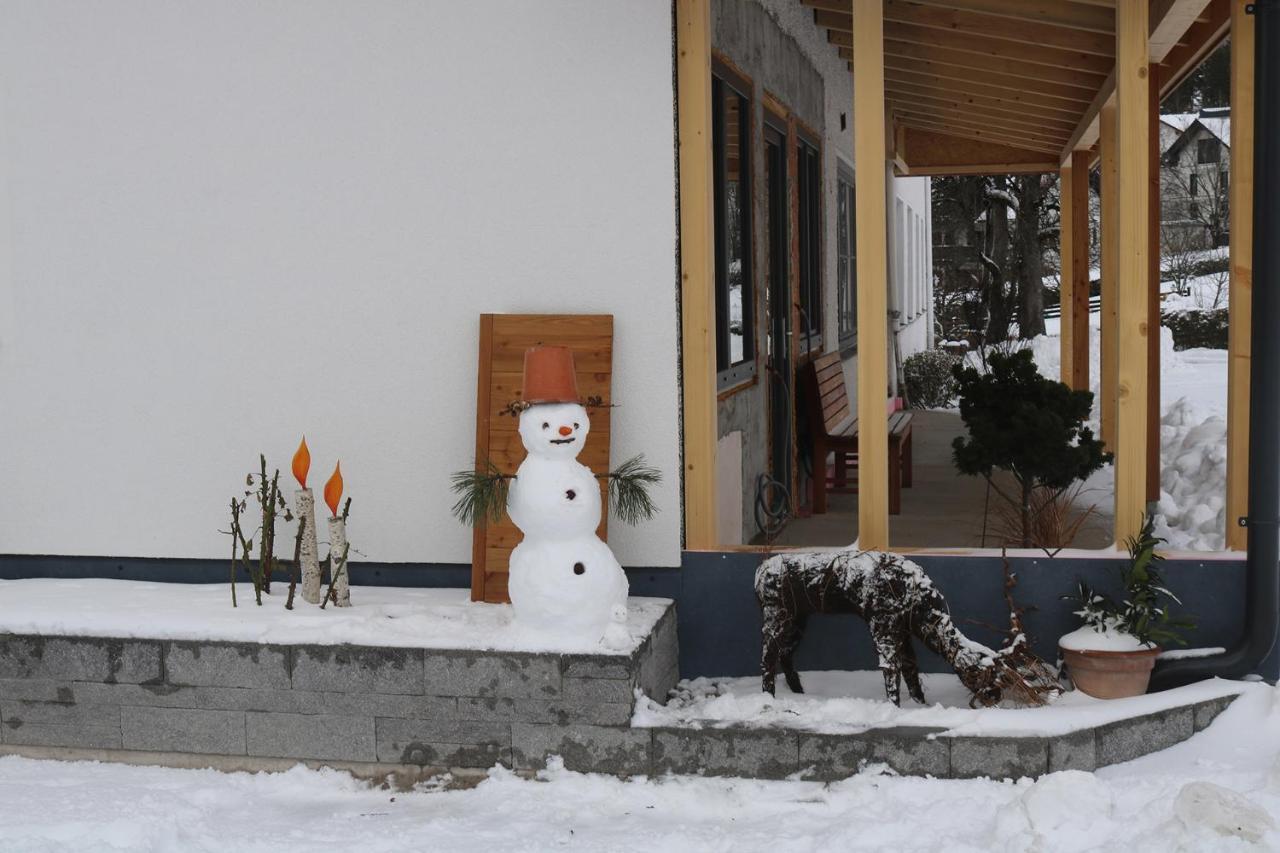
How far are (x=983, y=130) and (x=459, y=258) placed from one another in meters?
7.88

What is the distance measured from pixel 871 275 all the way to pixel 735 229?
2.24m

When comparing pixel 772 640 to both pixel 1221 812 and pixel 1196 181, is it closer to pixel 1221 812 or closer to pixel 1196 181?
pixel 1221 812

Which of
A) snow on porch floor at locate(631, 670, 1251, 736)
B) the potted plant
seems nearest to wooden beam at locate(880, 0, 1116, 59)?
the potted plant

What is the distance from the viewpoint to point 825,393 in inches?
342

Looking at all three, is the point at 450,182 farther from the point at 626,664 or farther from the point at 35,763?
the point at 35,763

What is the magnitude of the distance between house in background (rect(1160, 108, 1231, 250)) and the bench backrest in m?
20.7

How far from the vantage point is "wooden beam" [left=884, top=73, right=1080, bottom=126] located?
9705 mm

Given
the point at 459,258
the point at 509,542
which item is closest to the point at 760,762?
the point at 509,542

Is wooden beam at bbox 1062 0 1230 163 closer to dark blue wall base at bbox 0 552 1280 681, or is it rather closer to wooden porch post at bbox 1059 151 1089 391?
wooden porch post at bbox 1059 151 1089 391

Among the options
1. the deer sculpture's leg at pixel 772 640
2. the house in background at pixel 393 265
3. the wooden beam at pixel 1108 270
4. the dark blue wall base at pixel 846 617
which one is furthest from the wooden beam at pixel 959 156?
the deer sculpture's leg at pixel 772 640

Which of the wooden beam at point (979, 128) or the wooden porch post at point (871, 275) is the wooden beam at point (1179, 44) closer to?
the wooden porch post at point (871, 275)

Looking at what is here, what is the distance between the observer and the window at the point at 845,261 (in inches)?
442

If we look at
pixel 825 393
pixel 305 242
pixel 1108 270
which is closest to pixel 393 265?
pixel 305 242

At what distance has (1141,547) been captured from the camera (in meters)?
4.81
